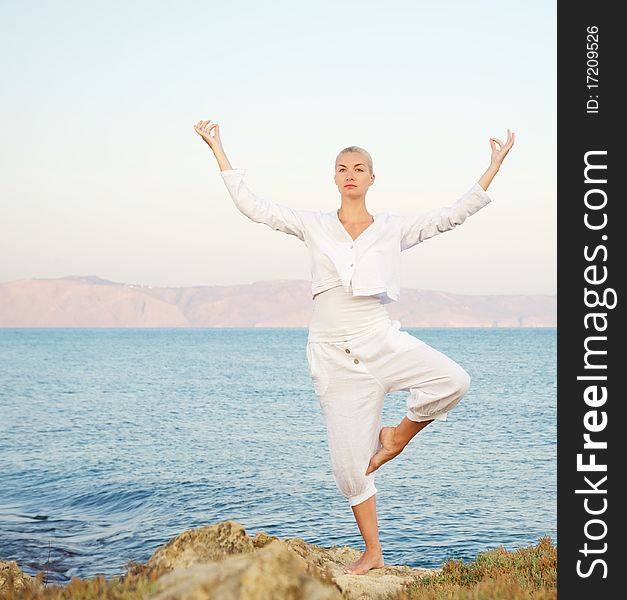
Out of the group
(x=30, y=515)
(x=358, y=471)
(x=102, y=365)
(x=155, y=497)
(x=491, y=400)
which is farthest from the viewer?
(x=102, y=365)

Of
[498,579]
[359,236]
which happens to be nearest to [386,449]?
[498,579]

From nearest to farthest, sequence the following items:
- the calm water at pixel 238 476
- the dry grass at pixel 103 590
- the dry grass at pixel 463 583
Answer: the dry grass at pixel 103 590 → the dry grass at pixel 463 583 → the calm water at pixel 238 476

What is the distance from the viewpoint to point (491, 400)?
181 ft

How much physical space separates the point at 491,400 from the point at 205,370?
40986 mm

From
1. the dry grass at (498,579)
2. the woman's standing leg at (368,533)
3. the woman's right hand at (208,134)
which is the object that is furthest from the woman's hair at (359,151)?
the dry grass at (498,579)

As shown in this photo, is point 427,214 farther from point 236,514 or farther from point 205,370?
point 205,370

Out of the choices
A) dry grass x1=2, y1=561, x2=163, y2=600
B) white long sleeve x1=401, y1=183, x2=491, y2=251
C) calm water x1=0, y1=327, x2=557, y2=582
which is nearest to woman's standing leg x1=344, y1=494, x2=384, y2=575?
white long sleeve x1=401, y1=183, x2=491, y2=251

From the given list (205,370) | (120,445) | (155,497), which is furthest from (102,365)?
(155,497)

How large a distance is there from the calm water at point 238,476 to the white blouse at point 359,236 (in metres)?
7.91

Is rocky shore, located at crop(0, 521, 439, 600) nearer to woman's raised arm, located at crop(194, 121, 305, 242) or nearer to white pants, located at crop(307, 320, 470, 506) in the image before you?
white pants, located at crop(307, 320, 470, 506)

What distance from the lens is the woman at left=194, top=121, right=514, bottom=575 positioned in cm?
648

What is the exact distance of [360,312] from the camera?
21.6ft

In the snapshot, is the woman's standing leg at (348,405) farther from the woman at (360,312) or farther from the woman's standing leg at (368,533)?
the woman's standing leg at (368,533)

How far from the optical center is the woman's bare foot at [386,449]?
21.9ft
